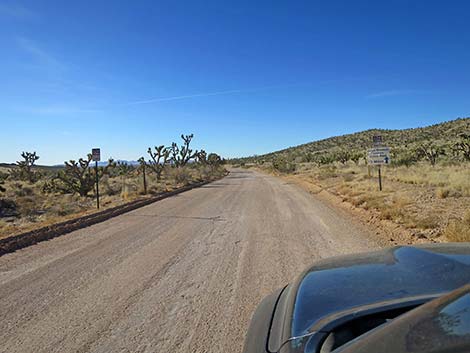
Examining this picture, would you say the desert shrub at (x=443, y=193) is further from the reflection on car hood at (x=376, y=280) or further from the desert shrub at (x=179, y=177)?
the desert shrub at (x=179, y=177)

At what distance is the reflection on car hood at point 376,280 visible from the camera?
185cm

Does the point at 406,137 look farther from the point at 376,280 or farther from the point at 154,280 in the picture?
the point at 376,280

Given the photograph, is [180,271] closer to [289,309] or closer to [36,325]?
[36,325]

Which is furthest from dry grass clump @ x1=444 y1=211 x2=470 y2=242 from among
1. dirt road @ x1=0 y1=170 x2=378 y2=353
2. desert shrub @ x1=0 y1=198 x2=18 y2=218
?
desert shrub @ x1=0 y1=198 x2=18 y2=218

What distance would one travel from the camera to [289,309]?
6.59ft

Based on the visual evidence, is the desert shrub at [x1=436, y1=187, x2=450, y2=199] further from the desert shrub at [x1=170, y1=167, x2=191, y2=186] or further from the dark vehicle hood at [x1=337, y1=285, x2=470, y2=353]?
the desert shrub at [x1=170, y1=167, x2=191, y2=186]

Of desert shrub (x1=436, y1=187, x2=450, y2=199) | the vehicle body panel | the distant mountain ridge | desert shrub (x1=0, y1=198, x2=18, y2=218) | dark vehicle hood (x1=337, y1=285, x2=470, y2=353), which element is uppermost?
the distant mountain ridge

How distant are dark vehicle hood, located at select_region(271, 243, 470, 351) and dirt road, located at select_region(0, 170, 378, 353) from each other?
167cm

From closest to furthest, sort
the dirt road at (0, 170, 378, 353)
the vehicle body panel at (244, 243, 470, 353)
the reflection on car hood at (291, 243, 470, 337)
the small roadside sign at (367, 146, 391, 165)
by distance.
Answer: the vehicle body panel at (244, 243, 470, 353) < the reflection on car hood at (291, 243, 470, 337) < the dirt road at (0, 170, 378, 353) < the small roadside sign at (367, 146, 391, 165)

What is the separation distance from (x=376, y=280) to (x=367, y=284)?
82 millimetres

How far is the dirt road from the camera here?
3.74m

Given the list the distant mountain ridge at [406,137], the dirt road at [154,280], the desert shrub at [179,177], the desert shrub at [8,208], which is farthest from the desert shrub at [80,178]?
the distant mountain ridge at [406,137]

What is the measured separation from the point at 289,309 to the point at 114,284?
409 cm

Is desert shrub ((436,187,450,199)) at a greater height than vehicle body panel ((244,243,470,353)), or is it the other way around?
vehicle body panel ((244,243,470,353))
